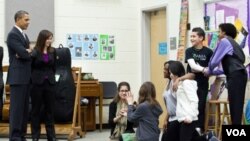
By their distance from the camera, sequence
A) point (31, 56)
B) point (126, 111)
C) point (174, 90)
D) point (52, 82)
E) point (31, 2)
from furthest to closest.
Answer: point (31, 2), point (52, 82), point (31, 56), point (126, 111), point (174, 90)

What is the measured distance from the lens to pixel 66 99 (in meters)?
6.89

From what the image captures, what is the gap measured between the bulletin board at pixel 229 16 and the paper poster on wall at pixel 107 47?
6.57ft

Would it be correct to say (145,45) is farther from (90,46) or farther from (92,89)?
(92,89)

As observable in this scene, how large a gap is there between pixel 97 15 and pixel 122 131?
347 cm

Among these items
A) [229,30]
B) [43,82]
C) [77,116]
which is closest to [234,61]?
[229,30]

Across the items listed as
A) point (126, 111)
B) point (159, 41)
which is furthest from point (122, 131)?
point (159, 41)

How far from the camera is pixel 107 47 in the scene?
8.33m

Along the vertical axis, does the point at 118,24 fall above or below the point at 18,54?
above

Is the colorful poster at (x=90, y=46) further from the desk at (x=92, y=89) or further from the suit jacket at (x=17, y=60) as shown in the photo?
the suit jacket at (x=17, y=60)

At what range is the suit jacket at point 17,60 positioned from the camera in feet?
17.6

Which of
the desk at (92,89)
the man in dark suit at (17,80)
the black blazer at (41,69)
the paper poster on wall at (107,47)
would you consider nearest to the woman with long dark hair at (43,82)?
the black blazer at (41,69)

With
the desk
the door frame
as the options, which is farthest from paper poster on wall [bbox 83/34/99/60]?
the door frame

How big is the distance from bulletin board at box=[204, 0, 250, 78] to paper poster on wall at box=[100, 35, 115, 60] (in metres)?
2.00

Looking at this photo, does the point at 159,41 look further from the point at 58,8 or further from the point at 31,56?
the point at 31,56
